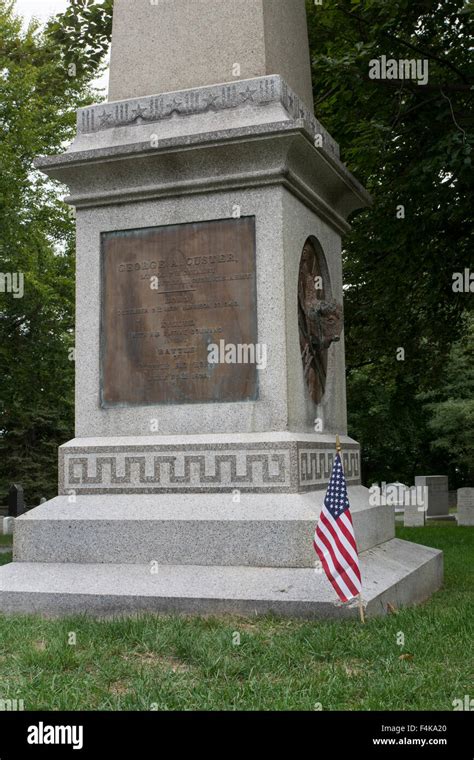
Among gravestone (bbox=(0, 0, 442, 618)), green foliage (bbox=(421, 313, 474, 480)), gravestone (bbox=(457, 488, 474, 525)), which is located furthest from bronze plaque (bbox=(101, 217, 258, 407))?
green foliage (bbox=(421, 313, 474, 480))

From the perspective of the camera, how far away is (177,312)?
320 inches

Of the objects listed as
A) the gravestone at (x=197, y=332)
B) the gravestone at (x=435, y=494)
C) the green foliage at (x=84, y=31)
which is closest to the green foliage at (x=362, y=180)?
the green foliage at (x=84, y=31)

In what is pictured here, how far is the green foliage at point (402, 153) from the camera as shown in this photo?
1236 centimetres

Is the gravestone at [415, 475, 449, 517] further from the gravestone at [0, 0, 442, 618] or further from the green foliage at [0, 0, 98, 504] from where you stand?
the gravestone at [0, 0, 442, 618]

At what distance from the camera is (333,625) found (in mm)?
5980

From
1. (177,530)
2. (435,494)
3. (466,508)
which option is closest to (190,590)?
(177,530)

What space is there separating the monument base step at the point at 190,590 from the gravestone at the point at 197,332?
3 centimetres

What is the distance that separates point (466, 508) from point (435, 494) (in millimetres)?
5232

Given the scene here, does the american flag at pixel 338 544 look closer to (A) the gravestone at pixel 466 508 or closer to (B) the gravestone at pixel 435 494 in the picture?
(A) the gravestone at pixel 466 508

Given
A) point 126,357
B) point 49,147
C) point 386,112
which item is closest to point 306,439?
point 126,357

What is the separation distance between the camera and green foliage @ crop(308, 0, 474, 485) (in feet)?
40.5

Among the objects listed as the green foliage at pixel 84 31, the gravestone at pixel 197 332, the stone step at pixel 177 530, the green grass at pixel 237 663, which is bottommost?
the green grass at pixel 237 663

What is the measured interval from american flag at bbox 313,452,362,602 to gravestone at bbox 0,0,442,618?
25.0 inches

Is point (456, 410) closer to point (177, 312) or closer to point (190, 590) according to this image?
point (177, 312)
